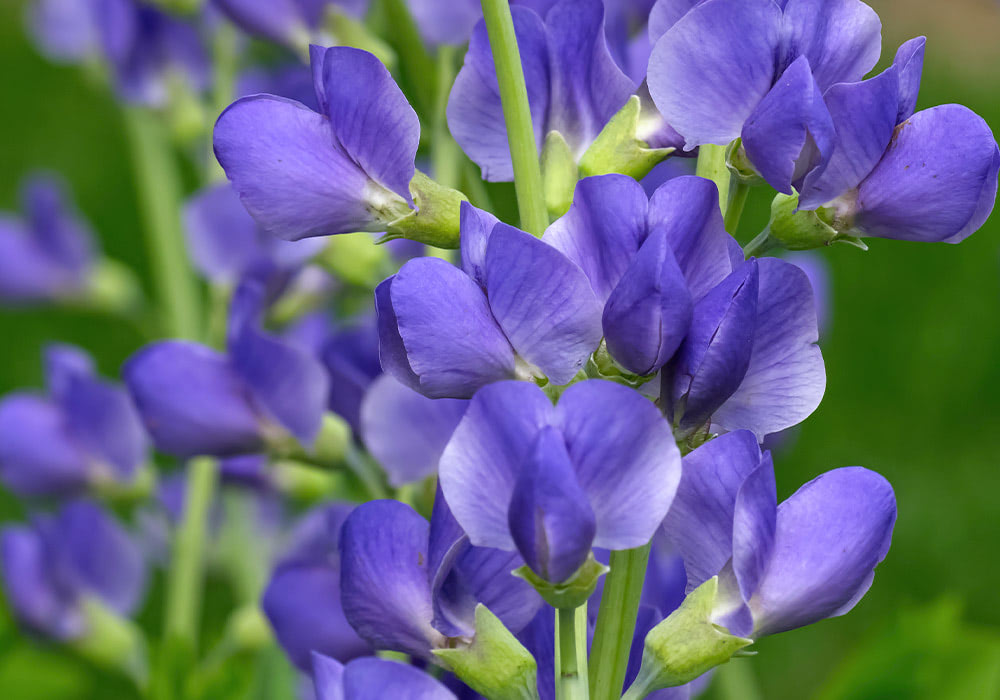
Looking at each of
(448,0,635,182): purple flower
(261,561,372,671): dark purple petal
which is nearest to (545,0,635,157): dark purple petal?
(448,0,635,182): purple flower

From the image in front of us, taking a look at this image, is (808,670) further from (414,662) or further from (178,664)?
(414,662)

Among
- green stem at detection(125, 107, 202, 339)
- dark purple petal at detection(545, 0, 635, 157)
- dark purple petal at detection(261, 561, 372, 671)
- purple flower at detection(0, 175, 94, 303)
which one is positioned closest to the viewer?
dark purple petal at detection(545, 0, 635, 157)

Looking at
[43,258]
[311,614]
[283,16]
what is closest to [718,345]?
[311,614]

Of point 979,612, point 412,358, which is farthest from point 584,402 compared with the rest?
point 979,612

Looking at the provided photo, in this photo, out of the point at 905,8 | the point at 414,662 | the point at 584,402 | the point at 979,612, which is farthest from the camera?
the point at 905,8

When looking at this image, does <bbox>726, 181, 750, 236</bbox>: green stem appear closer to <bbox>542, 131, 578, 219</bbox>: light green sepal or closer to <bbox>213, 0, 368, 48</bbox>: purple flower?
<bbox>542, 131, 578, 219</bbox>: light green sepal

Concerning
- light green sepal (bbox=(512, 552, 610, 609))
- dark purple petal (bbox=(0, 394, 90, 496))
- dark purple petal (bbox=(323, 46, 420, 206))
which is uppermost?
dark purple petal (bbox=(323, 46, 420, 206))
